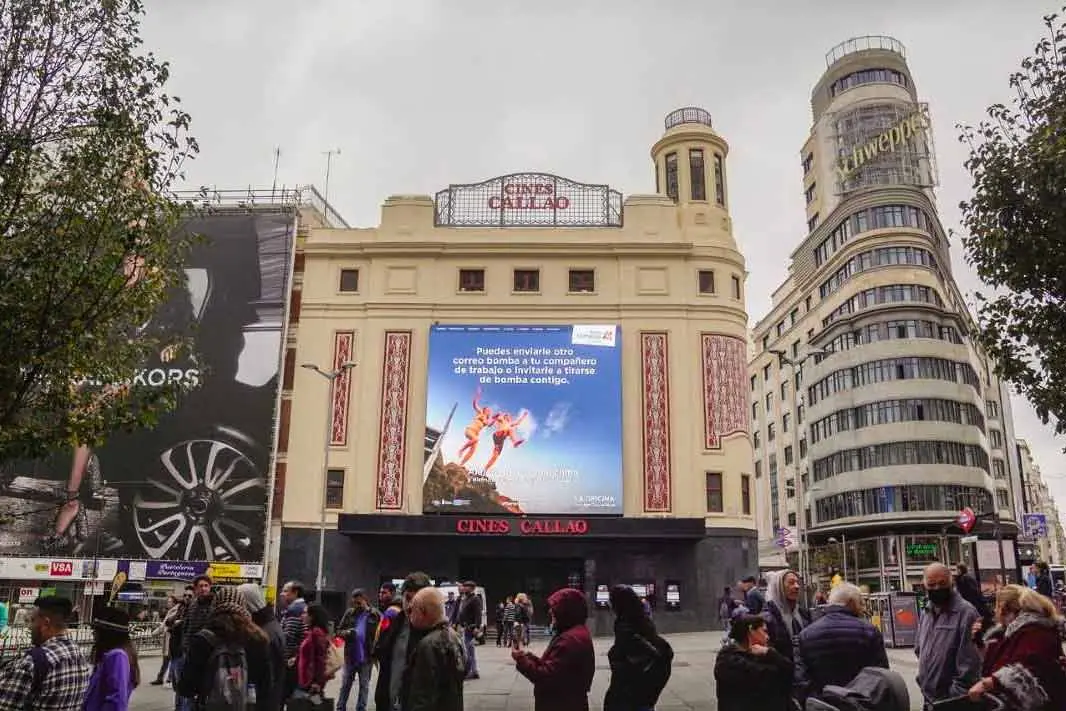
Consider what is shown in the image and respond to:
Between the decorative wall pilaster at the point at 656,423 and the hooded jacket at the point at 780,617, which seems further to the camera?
the decorative wall pilaster at the point at 656,423

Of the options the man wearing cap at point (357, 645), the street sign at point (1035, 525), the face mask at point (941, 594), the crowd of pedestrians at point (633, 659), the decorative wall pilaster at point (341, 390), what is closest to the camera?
the crowd of pedestrians at point (633, 659)

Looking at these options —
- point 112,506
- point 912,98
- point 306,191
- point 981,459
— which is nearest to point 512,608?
point 112,506

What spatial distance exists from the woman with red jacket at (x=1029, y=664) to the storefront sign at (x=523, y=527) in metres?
25.5

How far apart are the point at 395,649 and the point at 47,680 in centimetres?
316

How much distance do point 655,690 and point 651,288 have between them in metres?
29.7

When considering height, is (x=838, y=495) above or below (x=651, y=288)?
below

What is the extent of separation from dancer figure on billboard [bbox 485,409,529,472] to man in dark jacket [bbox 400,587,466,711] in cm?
2668

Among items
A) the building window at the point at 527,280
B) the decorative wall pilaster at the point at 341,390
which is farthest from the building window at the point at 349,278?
the building window at the point at 527,280

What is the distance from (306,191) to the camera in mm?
43031

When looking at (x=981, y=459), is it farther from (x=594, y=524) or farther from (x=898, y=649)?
(x=898, y=649)

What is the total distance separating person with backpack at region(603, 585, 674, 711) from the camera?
640cm

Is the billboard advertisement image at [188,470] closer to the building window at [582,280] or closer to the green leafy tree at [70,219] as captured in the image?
the building window at [582,280]

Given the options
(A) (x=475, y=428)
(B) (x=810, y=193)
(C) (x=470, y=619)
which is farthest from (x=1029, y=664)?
(B) (x=810, y=193)

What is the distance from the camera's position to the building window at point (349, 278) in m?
36.0
